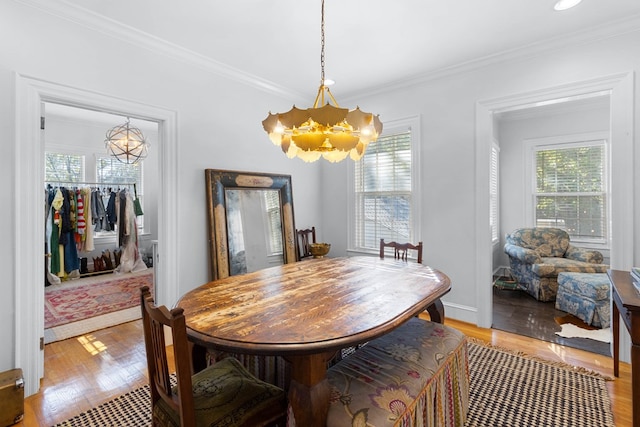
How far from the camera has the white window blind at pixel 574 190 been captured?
15.3ft

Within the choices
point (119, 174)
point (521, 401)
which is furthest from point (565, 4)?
point (119, 174)

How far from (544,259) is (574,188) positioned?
1397 millimetres

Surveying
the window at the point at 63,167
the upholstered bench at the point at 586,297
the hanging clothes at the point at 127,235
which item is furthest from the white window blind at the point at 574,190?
the window at the point at 63,167

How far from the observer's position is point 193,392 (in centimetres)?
129

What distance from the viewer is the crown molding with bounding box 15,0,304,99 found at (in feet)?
7.34

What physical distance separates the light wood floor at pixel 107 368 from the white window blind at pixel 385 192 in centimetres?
131

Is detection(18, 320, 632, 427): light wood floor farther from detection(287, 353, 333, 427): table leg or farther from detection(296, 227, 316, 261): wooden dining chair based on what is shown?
detection(296, 227, 316, 261): wooden dining chair

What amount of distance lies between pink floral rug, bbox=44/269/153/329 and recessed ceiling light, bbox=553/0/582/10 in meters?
5.20

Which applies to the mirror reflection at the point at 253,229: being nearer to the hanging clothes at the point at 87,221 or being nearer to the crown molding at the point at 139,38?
the crown molding at the point at 139,38

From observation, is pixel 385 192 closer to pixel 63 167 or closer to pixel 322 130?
pixel 322 130

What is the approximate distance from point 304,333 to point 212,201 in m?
2.26

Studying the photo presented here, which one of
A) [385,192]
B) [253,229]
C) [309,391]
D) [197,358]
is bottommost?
[197,358]

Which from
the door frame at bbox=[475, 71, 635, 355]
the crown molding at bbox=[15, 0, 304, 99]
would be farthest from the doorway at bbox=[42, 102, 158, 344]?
the door frame at bbox=[475, 71, 635, 355]

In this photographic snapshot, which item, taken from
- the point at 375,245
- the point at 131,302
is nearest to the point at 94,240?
the point at 131,302
